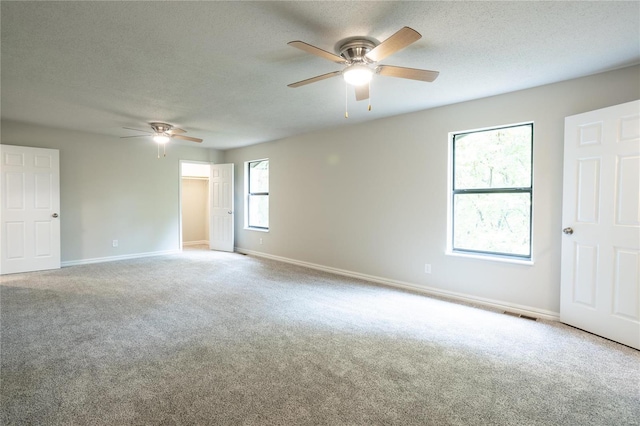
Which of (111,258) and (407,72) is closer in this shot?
(407,72)

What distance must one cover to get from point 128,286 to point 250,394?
332 centimetres

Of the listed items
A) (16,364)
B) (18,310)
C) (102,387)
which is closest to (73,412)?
(102,387)

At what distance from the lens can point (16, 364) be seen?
7.70 feet

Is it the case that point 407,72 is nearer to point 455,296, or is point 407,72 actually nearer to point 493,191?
point 493,191

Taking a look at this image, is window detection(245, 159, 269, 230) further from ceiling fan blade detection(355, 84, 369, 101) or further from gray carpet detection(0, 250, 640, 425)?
ceiling fan blade detection(355, 84, 369, 101)

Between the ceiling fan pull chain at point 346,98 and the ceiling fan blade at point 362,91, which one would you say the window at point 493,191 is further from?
the ceiling fan blade at point 362,91

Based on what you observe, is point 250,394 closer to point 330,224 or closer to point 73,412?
point 73,412

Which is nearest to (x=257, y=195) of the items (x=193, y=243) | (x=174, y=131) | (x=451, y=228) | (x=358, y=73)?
(x=174, y=131)

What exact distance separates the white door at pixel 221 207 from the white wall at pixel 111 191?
718mm

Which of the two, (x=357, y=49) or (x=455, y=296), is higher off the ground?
(x=357, y=49)

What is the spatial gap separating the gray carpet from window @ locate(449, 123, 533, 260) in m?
0.87

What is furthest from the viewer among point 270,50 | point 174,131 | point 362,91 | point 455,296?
point 174,131

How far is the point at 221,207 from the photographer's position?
7.68 metres

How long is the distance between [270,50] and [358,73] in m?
0.78
